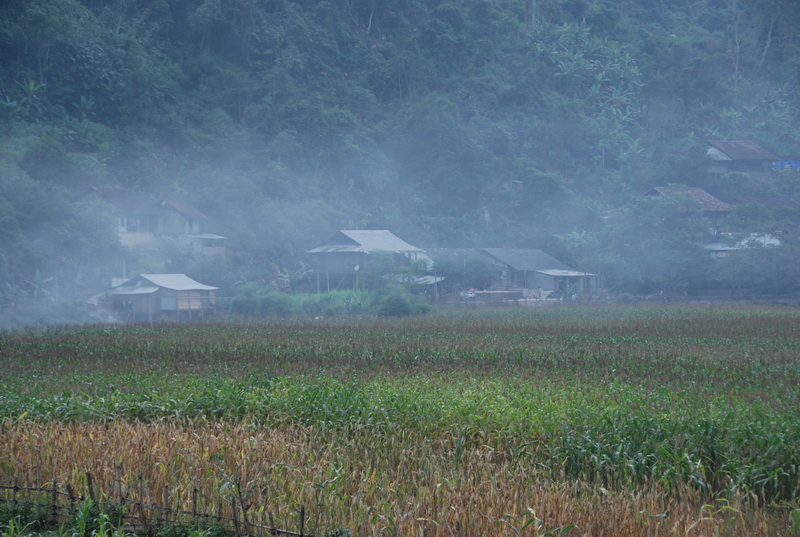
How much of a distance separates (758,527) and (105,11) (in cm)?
6272

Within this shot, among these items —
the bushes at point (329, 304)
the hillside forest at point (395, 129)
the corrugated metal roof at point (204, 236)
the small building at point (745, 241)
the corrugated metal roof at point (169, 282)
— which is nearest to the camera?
the bushes at point (329, 304)

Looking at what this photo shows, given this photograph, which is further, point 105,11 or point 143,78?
point 105,11

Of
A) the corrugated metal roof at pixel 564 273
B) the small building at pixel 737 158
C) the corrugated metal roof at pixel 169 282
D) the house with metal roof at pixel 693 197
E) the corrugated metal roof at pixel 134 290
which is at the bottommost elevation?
the corrugated metal roof at pixel 134 290

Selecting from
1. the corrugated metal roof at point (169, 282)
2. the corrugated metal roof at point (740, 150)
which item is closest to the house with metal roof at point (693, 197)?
the corrugated metal roof at point (740, 150)

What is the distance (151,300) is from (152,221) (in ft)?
30.9

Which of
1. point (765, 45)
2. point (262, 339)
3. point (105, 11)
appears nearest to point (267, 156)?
point (105, 11)

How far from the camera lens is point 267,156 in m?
54.7

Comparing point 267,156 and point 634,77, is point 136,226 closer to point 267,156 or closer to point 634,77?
point 267,156

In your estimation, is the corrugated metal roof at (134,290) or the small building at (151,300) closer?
the corrugated metal roof at (134,290)

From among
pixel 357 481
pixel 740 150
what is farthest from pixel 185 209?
pixel 740 150

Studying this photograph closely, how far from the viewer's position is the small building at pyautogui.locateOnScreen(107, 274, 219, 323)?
3512 centimetres

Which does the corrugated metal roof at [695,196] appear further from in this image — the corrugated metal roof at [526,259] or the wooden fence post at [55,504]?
the wooden fence post at [55,504]

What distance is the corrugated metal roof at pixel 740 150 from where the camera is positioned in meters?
63.2

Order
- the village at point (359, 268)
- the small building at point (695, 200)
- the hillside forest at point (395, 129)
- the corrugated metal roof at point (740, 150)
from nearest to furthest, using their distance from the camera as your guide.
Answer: the village at point (359, 268) < the hillside forest at point (395, 129) < the small building at point (695, 200) < the corrugated metal roof at point (740, 150)
